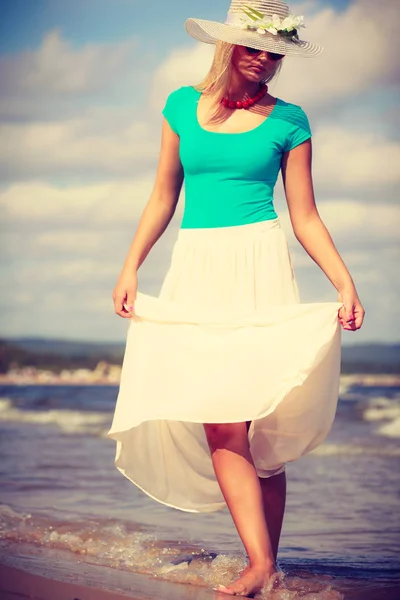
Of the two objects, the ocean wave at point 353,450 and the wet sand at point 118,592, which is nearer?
the wet sand at point 118,592

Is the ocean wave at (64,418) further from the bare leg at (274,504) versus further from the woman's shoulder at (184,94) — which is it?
the woman's shoulder at (184,94)

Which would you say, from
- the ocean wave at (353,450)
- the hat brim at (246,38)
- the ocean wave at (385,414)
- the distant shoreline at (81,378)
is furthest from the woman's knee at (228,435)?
the distant shoreline at (81,378)

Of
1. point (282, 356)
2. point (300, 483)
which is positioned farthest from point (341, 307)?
point (300, 483)

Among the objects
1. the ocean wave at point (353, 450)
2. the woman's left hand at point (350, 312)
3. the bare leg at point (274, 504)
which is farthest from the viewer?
the ocean wave at point (353, 450)

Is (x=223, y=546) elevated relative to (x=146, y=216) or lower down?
lower down

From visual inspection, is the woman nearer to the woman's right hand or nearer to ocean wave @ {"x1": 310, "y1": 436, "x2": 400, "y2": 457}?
the woman's right hand

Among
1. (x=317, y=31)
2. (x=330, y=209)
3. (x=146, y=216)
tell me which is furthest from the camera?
(x=330, y=209)

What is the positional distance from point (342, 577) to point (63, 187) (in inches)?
341

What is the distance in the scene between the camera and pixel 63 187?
36.4ft

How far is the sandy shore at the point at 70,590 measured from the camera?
225 centimetres

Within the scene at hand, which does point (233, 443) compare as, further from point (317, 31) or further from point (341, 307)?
point (317, 31)

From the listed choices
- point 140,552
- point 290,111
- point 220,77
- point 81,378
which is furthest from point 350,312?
point 81,378

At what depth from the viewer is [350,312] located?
7.76 ft

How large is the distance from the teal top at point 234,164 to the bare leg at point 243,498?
0.52 m
